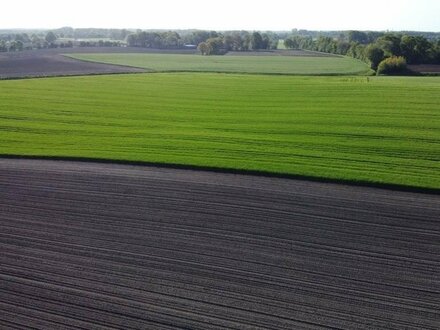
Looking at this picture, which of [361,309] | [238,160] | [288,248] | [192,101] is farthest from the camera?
[192,101]

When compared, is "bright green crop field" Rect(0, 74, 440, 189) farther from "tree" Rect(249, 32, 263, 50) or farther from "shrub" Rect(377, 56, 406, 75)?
"tree" Rect(249, 32, 263, 50)

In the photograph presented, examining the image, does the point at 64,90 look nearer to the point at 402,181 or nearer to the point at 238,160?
the point at 238,160

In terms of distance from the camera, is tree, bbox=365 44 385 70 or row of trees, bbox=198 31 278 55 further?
row of trees, bbox=198 31 278 55

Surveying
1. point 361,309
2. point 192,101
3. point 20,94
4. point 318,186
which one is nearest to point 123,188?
point 318,186

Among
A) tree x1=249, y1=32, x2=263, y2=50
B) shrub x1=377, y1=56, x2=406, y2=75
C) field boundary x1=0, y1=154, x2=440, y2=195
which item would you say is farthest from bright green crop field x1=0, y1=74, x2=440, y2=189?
tree x1=249, y1=32, x2=263, y2=50

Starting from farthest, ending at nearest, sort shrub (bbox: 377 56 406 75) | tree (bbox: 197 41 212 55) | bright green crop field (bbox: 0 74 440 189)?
tree (bbox: 197 41 212 55)
shrub (bbox: 377 56 406 75)
bright green crop field (bbox: 0 74 440 189)

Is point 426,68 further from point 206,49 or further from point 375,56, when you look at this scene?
point 206,49
